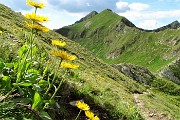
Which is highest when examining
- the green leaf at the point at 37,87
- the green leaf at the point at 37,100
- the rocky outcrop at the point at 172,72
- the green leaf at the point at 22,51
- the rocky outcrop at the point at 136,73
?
the green leaf at the point at 22,51

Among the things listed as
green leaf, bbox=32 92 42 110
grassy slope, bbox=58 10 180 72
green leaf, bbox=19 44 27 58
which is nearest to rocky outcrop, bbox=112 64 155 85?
green leaf, bbox=19 44 27 58

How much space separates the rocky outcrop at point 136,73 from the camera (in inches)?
2484

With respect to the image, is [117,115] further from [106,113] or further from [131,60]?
[131,60]

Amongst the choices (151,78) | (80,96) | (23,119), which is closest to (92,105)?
(80,96)

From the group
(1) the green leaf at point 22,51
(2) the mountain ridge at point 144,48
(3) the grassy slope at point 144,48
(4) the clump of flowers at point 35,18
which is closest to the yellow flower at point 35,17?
(4) the clump of flowers at point 35,18

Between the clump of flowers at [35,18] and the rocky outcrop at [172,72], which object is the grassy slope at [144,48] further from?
the clump of flowers at [35,18]

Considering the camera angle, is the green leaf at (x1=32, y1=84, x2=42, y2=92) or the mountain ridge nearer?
the green leaf at (x1=32, y1=84, x2=42, y2=92)

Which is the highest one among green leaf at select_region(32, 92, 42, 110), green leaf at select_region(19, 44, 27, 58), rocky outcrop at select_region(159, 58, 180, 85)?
green leaf at select_region(19, 44, 27, 58)

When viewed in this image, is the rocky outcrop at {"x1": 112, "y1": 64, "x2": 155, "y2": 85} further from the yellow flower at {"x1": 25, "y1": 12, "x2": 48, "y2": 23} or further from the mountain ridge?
the yellow flower at {"x1": 25, "y1": 12, "x2": 48, "y2": 23}

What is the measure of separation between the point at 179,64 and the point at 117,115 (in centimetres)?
9999

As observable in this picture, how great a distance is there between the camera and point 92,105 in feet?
39.2

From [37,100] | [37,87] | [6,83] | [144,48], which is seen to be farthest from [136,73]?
[144,48]

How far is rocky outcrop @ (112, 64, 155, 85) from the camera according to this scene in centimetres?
6309

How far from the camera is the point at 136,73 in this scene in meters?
66.3
